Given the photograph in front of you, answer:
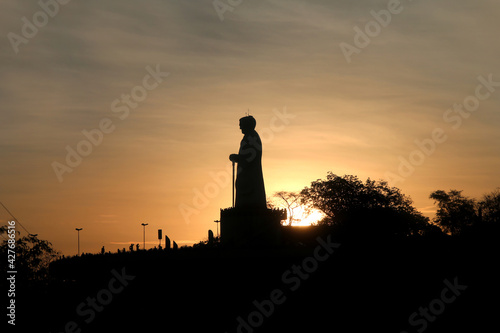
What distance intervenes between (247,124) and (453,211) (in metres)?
63.3

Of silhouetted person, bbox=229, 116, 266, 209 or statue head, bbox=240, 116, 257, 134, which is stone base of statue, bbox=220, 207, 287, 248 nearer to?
silhouetted person, bbox=229, 116, 266, 209

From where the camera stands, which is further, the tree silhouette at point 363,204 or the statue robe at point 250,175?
the tree silhouette at point 363,204

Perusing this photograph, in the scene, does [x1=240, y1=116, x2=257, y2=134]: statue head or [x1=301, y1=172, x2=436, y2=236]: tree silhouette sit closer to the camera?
[x1=240, y1=116, x2=257, y2=134]: statue head

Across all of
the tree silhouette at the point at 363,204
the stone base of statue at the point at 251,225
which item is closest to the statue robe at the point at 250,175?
the stone base of statue at the point at 251,225

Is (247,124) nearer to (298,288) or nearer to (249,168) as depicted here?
(249,168)

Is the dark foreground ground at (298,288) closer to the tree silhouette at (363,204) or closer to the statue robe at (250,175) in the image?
the statue robe at (250,175)

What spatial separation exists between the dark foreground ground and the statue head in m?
8.50

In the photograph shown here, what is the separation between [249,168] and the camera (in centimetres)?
3000

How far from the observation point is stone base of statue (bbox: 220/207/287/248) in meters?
28.0

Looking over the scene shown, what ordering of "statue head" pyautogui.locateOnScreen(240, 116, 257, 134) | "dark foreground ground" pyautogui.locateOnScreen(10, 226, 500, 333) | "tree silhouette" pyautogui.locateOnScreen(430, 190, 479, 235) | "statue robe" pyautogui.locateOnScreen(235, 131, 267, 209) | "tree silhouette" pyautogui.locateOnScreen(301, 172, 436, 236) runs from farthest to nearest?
1. "tree silhouette" pyautogui.locateOnScreen(430, 190, 479, 235)
2. "tree silhouette" pyautogui.locateOnScreen(301, 172, 436, 236)
3. "statue head" pyautogui.locateOnScreen(240, 116, 257, 134)
4. "statue robe" pyautogui.locateOnScreen(235, 131, 267, 209)
5. "dark foreground ground" pyautogui.locateOnScreen(10, 226, 500, 333)

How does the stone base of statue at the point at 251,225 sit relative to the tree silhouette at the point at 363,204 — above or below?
below

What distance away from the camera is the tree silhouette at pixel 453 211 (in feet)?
278

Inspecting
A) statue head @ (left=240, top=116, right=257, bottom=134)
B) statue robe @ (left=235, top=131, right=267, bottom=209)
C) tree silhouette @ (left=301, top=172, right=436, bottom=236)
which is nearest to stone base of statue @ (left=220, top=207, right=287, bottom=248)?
statue robe @ (left=235, top=131, right=267, bottom=209)

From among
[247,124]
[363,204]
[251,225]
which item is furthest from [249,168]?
[363,204]
